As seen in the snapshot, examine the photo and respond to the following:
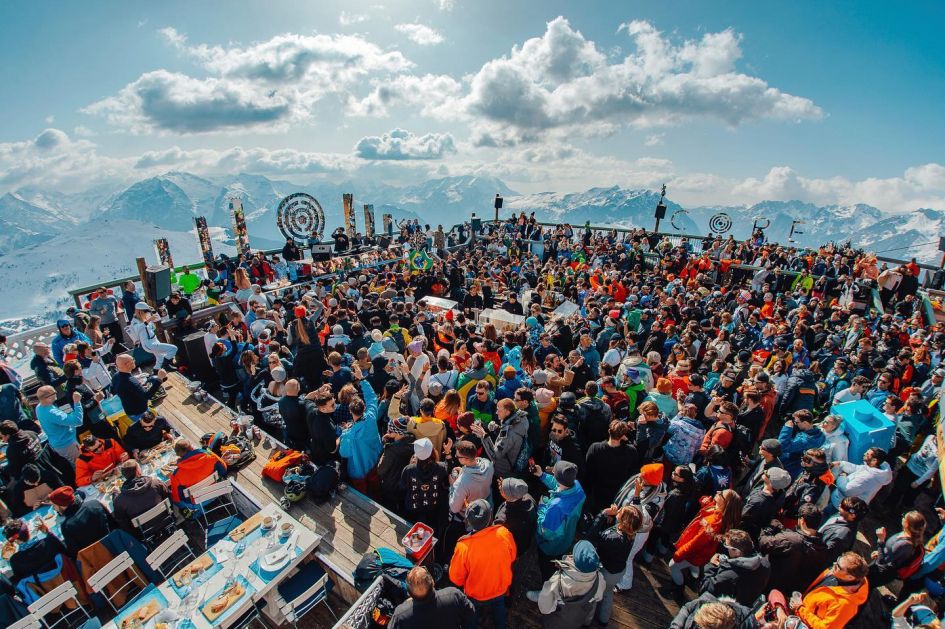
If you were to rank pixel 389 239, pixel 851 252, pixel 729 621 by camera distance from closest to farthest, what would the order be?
pixel 729 621
pixel 851 252
pixel 389 239

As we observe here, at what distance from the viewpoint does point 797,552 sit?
3.90 m

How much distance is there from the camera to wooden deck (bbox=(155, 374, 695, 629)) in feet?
14.7

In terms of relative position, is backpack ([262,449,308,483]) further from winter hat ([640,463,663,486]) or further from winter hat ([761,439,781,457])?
winter hat ([761,439,781,457])

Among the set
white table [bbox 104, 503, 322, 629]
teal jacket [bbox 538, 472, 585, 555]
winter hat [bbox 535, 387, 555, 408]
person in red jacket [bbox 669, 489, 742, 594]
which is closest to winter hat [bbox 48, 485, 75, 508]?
white table [bbox 104, 503, 322, 629]

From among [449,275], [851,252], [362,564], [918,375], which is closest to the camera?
[362,564]

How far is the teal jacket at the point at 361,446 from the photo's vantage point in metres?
5.27

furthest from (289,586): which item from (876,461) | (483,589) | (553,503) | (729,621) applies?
(876,461)

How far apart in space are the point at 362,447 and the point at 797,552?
489 cm

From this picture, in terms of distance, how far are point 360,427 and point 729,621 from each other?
4.14 m

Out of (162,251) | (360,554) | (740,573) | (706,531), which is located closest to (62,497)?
(360,554)

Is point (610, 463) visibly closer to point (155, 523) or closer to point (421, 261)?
point (155, 523)

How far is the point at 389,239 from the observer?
2233 centimetres

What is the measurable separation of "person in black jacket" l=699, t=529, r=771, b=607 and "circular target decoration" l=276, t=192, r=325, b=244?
17.9 metres

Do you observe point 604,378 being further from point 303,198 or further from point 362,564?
point 303,198
